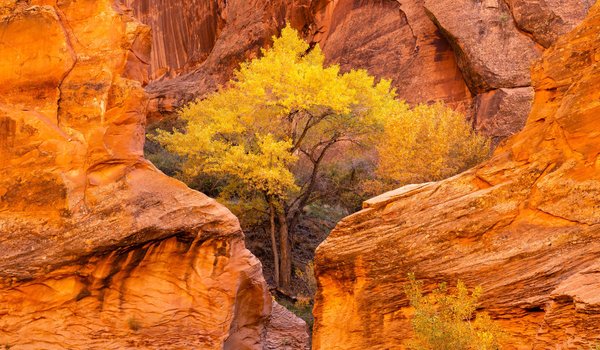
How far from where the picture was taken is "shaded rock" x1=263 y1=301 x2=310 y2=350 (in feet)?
64.7

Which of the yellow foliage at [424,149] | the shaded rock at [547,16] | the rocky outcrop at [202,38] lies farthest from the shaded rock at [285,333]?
the rocky outcrop at [202,38]

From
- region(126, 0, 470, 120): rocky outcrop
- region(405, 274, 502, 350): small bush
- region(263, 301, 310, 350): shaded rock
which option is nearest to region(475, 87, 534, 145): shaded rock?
region(126, 0, 470, 120): rocky outcrop

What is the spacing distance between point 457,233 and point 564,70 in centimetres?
343

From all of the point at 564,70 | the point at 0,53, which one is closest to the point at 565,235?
the point at 564,70

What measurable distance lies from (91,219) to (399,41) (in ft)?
78.9

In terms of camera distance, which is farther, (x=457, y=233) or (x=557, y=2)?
(x=557, y=2)

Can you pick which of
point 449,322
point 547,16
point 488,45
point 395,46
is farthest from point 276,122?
point 449,322

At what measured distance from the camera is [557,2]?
30.6 metres

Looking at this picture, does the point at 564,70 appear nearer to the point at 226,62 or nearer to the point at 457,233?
the point at 457,233

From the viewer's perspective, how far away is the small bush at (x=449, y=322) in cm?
1188

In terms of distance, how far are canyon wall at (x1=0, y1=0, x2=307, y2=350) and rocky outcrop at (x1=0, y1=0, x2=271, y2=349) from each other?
0.02 m

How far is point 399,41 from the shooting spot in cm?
3694

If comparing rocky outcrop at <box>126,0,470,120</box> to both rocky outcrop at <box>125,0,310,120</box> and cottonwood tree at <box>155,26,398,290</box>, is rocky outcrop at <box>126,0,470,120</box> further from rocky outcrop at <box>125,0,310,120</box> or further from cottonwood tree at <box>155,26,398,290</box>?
cottonwood tree at <box>155,26,398,290</box>

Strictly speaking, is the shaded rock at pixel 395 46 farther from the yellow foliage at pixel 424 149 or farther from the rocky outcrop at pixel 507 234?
the rocky outcrop at pixel 507 234
